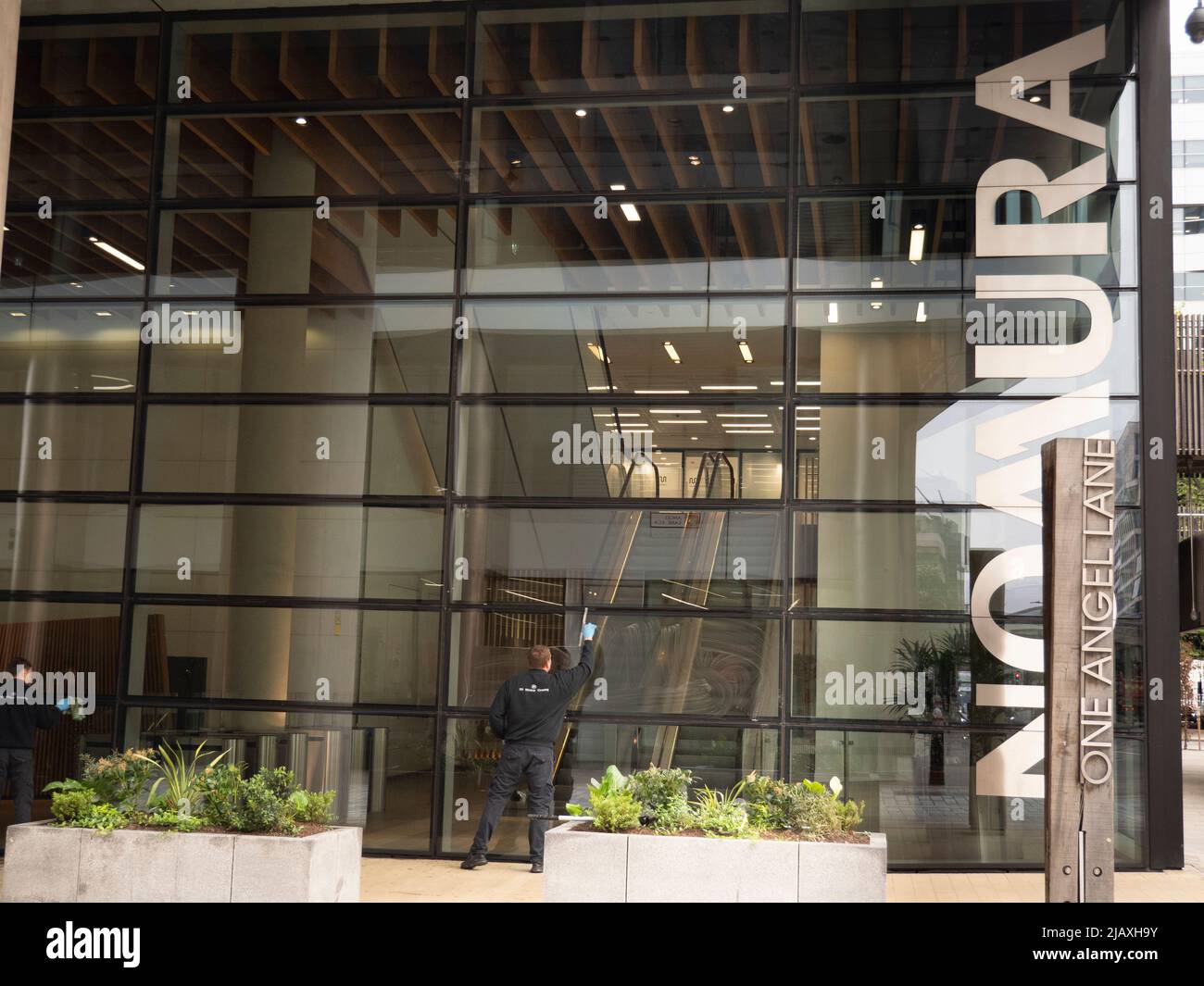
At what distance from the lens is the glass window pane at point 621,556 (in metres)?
10.3

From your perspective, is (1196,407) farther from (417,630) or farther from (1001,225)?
(417,630)

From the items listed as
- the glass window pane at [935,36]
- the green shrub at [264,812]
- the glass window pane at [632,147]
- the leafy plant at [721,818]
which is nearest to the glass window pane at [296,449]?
the glass window pane at [632,147]

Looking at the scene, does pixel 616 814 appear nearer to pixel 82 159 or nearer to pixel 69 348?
pixel 69 348

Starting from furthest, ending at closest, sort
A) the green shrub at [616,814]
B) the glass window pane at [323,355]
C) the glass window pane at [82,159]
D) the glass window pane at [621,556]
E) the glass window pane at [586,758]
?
the glass window pane at [82,159], the glass window pane at [323,355], the glass window pane at [621,556], the glass window pane at [586,758], the green shrub at [616,814]

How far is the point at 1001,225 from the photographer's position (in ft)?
34.4

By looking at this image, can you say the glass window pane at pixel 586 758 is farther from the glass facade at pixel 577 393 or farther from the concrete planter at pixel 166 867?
the concrete planter at pixel 166 867

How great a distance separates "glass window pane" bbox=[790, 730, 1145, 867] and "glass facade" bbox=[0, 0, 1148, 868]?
30 millimetres

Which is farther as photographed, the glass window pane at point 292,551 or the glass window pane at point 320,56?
the glass window pane at point 320,56

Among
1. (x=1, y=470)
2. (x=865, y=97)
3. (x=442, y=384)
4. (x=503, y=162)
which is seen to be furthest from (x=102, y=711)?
(x=865, y=97)

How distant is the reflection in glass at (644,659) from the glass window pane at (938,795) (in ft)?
2.09

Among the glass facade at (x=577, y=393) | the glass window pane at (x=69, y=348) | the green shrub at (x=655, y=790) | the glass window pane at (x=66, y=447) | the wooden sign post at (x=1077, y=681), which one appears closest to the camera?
the wooden sign post at (x=1077, y=681)

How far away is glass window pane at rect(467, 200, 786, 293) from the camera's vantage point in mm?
10664

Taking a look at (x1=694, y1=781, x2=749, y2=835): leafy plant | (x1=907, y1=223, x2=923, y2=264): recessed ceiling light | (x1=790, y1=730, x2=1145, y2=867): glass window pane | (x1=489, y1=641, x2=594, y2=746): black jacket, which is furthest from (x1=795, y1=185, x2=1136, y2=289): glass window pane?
(x1=694, y1=781, x2=749, y2=835): leafy plant

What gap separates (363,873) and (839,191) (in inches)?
273
